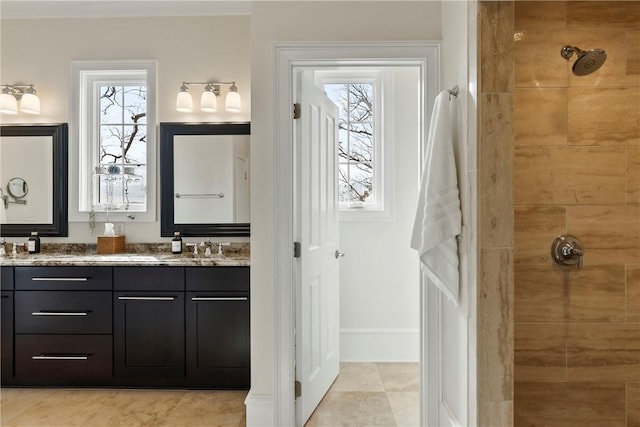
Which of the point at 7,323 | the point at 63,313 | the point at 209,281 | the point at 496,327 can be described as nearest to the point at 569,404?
the point at 496,327

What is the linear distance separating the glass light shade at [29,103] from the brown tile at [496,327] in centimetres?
338

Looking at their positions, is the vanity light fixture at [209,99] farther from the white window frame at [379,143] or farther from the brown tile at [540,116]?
the brown tile at [540,116]

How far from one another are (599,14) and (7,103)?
12.8ft

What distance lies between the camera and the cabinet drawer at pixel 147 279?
2783 mm

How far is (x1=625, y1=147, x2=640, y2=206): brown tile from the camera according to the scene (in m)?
1.97

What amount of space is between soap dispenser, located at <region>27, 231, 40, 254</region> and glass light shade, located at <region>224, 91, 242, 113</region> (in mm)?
1751

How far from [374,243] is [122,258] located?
1.83m

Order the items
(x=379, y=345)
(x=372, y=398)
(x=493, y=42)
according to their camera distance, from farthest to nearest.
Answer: (x=379, y=345), (x=372, y=398), (x=493, y=42)

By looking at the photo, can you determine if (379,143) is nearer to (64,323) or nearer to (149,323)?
(149,323)

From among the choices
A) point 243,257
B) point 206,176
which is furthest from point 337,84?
point 243,257

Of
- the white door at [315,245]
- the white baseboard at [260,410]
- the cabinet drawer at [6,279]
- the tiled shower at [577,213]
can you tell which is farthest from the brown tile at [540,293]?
the cabinet drawer at [6,279]

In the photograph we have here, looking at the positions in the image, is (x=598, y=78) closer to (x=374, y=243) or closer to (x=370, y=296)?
(x=374, y=243)

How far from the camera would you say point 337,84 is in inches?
135

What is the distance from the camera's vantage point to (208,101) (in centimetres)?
314
